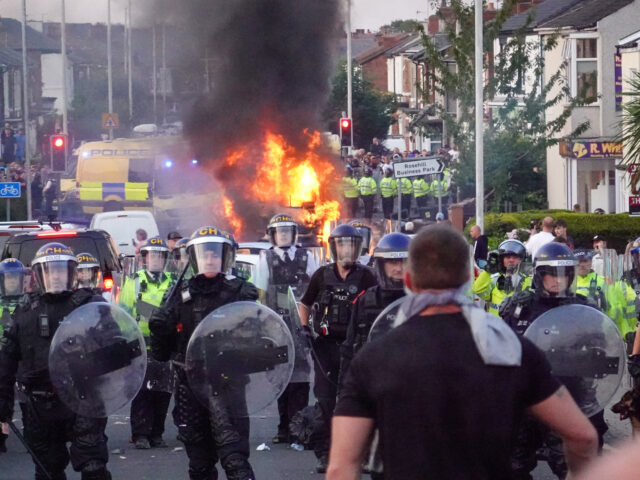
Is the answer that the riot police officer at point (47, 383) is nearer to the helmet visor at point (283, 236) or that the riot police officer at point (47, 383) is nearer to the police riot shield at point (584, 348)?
the police riot shield at point (584, 348)

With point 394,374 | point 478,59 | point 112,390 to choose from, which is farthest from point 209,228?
point 478,59

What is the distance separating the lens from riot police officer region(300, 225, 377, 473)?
8.61m

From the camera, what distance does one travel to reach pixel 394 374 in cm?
370

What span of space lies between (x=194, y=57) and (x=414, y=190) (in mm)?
6584

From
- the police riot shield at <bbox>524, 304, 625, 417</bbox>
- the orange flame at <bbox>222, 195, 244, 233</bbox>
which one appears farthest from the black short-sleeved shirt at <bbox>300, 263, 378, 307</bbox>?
the orange flame at <bbox>222, 195, 244, 233</bbox>

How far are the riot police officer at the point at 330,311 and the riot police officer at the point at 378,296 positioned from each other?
96cm

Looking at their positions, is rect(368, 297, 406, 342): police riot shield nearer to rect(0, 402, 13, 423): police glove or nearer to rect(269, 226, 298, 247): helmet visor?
rect(0, 402, 13, 423): police glove

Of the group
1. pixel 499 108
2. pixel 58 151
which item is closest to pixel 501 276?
pixel 499 108

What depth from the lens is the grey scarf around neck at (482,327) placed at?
3.68m

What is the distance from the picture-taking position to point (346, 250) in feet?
28.8

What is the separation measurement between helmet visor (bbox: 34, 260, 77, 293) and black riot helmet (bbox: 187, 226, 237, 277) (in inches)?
27.7

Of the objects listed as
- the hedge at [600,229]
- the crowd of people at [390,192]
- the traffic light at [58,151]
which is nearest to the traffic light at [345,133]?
the crowd of people at [390,192]

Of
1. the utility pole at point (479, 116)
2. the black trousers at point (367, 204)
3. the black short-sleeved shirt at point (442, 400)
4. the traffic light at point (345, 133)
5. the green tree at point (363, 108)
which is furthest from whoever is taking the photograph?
the green tree at point (363, 108)

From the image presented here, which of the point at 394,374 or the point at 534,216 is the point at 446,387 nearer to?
the point at 394,374
